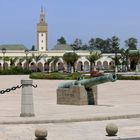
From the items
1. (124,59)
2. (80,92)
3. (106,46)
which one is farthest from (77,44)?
(80,92)

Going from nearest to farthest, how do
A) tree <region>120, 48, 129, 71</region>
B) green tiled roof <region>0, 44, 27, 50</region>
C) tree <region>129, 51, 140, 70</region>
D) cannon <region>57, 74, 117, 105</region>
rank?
cannon <region>57, 74, 117, 105</region>, tree <region>120, 48, 129, 71</region>, tree <region>129, 51, 140, 70</region>, green tiled roof <region>0, 44, 27, 50</region>

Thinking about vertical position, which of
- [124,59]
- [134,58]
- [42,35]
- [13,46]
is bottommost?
[124,59]

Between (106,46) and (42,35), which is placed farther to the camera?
(106,46)

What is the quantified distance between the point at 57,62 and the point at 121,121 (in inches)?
4437

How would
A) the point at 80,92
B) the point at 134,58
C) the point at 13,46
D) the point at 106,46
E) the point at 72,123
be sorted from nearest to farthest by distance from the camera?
the point at 72,123, the point at 80,92, the point at 134,58, the point at 13,46, the point at 106,46

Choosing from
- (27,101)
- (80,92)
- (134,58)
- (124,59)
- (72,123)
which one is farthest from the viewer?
(134,58)

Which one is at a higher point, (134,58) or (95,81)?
(134,58)

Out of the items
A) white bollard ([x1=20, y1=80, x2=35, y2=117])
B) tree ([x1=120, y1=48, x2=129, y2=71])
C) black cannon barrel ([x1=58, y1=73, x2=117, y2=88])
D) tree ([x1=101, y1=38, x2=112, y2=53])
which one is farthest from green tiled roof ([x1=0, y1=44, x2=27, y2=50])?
white bollard ([x1=20, y1=80, x2=35, y2=117])

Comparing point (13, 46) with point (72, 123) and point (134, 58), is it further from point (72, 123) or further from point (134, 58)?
point (72, 123)

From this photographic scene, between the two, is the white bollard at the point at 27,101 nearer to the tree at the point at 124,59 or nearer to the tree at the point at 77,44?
the tree at the point at 124,59

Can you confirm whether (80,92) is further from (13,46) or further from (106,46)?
(106,46)

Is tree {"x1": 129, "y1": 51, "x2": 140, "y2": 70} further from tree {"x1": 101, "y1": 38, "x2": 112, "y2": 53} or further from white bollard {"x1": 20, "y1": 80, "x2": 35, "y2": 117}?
white bollard {"x1": 20, "y1": 80, "x2": 35, "y2": 117}

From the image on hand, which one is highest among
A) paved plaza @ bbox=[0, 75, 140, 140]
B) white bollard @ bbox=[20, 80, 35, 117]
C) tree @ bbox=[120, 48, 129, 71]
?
tree @ bbox=[120, 48, 129, 71]

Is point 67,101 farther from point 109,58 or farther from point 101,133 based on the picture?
point 109,58
